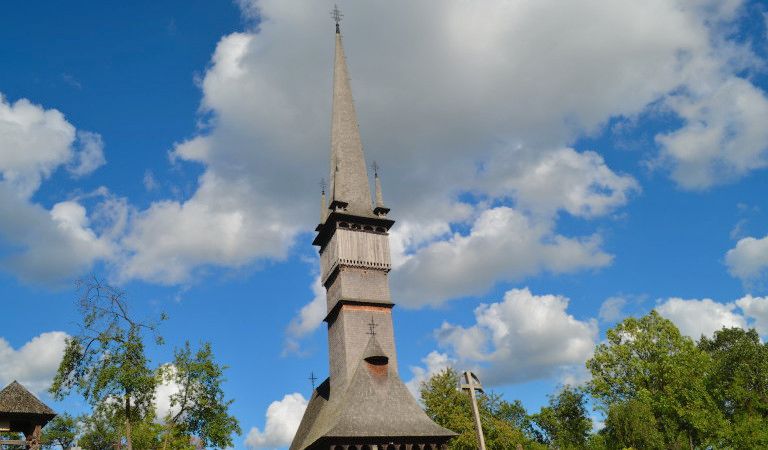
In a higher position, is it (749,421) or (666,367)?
(666,367)

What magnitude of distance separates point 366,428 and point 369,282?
358 inches

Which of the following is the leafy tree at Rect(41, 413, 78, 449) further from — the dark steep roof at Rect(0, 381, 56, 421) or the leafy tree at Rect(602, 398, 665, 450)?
the leafy tree at Rect(602, 398, 665, 450)

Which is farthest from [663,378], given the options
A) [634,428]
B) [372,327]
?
[372,327]

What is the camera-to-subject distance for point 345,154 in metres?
39.5

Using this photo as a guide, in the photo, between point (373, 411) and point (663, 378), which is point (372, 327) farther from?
point (663, 378)

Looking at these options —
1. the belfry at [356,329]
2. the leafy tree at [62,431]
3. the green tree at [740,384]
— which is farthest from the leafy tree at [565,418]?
the leafy tree at [62,431]

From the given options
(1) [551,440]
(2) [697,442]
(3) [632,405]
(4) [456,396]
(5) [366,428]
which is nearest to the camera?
(5) [366,428]

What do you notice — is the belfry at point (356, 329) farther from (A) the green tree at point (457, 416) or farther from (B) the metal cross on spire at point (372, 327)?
(A) the green tree at point (457, 416)

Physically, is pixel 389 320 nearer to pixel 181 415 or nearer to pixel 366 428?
pixel 366 428

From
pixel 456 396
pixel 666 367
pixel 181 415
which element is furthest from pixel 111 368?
pixel 666 367

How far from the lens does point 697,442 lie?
39.6m

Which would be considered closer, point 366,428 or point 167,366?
point 366,428

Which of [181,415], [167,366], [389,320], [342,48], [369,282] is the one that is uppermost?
[342,48]

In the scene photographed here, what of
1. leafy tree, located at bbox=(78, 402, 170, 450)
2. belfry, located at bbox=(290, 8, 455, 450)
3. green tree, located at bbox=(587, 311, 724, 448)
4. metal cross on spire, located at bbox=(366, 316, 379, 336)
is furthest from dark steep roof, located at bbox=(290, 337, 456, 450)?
green tree, located at bbox=(587, 311, 724, 448)
